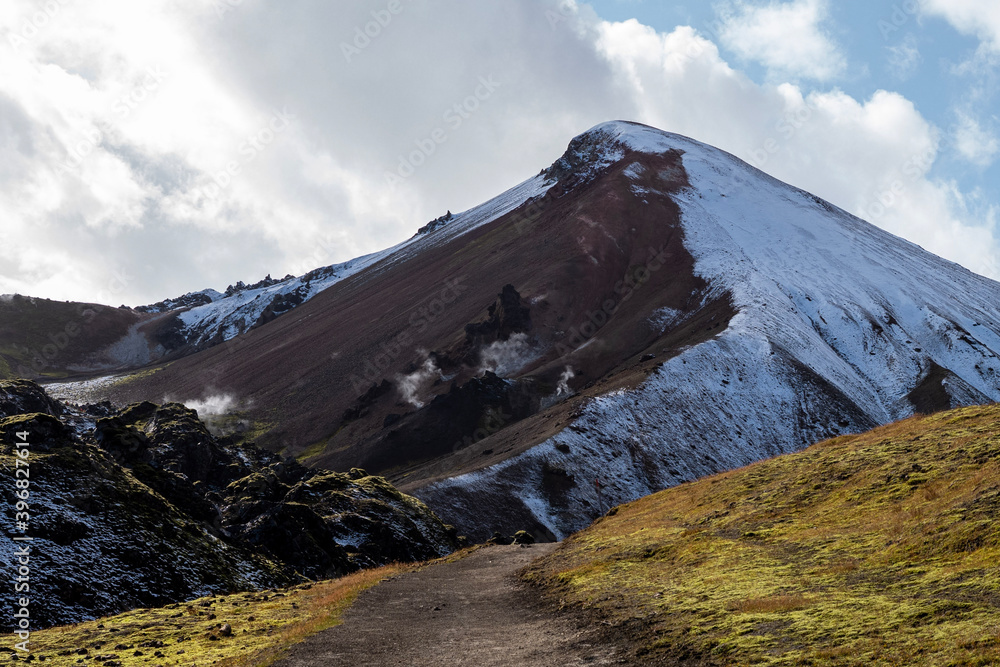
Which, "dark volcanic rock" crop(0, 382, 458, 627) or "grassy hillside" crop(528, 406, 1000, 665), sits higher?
"dark volcanic rock" crop(0, 382, 458, 627)

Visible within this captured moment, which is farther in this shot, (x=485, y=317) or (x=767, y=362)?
(x=485, y=317)

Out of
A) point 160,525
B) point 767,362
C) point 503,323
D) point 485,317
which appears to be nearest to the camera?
point 160,525

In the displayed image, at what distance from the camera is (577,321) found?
5276 inches

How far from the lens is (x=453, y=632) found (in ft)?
63.8

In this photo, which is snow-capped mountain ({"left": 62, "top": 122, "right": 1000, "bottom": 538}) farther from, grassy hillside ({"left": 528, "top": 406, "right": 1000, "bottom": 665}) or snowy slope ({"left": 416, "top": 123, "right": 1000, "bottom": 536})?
grassy hillside ({"left": 528, "top": 406, "right": 1000, "bottom": 665})

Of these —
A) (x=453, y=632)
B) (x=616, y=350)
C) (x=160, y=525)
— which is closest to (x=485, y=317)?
(x=616, y=350)

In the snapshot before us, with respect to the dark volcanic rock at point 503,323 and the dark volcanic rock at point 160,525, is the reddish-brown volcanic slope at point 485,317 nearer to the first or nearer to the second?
the dark volcanic rock at point 503,323

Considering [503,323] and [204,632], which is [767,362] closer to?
[503,323]

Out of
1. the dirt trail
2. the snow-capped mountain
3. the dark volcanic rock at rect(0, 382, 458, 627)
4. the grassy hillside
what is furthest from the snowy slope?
the dirt trail

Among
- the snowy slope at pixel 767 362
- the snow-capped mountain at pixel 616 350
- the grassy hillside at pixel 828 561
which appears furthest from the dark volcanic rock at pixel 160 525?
the snowy slope at pixel 767 362

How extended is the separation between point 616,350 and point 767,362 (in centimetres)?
2432

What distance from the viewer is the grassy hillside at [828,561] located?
515 inches

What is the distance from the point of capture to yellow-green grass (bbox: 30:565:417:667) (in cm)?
1636

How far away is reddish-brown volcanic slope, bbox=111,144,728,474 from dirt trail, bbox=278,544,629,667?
73739mm
